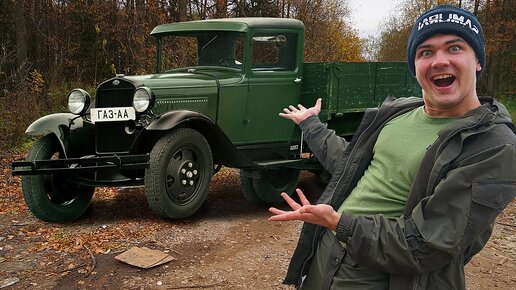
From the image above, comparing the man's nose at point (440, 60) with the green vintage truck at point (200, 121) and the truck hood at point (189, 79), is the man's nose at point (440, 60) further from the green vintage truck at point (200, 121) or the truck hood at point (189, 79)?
the truck hood at point (189, 79)

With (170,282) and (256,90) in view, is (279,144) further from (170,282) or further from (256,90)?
(170,282)

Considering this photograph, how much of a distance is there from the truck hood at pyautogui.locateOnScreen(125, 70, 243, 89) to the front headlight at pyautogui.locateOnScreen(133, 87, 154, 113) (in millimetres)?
241

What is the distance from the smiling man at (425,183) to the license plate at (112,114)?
11.4 ft

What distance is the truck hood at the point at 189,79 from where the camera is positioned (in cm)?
532

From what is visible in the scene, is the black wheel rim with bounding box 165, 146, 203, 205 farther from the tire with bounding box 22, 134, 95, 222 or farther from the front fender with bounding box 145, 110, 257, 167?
the tire with bounding box 22, 134, 95, 222

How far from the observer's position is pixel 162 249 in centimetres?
414

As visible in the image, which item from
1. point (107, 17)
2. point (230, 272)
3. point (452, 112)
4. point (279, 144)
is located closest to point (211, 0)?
point (107, 17)

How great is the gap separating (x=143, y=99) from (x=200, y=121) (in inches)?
23.7

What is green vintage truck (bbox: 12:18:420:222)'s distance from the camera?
16.0ft

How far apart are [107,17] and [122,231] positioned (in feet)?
42.2

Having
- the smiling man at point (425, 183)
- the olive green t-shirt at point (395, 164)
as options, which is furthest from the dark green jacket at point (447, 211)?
the olive green t-shirt at point (395, 164)

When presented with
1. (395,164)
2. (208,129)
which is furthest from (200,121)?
(395,164)

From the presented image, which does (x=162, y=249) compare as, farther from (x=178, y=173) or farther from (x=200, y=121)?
(x=200, y=121)

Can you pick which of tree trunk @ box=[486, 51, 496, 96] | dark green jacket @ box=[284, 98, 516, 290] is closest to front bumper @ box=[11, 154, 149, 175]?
dark green jacket @ box=[284, 98, 516, 290]
